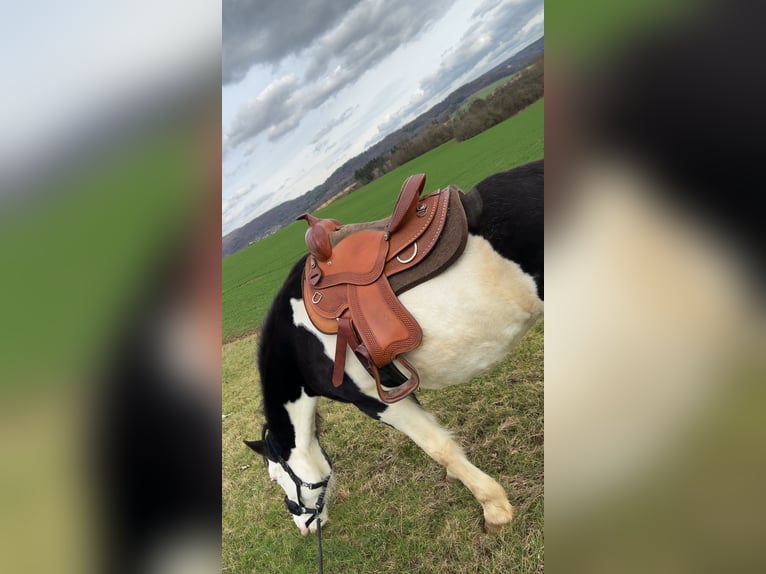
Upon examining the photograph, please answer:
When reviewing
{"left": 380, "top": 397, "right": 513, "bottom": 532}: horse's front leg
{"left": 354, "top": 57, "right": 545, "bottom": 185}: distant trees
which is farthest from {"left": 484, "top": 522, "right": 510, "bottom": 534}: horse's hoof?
{"left": 354, "top": 57, "right": 545, "bottom": 185}: distant trees

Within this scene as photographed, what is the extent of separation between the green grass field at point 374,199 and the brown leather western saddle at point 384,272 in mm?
278

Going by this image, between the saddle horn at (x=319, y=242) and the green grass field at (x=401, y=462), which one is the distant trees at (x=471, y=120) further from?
the saddle horn at (x=319, y=242)

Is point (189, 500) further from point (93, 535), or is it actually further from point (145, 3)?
point (145, 3)

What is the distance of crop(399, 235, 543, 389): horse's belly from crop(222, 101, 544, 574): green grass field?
1.17 ft

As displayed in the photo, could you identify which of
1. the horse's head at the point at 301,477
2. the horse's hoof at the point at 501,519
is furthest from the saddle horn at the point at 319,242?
the horse's hoof at the point at 501,519

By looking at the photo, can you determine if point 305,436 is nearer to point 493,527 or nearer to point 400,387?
point 400,387

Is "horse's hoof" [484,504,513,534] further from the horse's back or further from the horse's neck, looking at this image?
the horse's back

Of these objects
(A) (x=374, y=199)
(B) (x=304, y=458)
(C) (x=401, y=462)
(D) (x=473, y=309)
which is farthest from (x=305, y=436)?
(A) (x=374, y=199)

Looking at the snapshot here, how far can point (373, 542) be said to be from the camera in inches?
71.5

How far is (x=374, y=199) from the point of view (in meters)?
2.21

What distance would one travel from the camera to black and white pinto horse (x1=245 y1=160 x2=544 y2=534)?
4.01ft

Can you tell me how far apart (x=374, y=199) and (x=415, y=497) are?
153cm

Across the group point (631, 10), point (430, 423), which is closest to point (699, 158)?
point (631, 10)

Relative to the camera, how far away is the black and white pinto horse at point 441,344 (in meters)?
1.22
